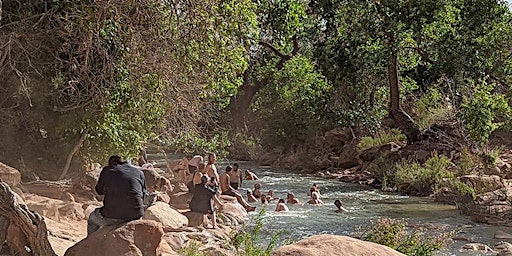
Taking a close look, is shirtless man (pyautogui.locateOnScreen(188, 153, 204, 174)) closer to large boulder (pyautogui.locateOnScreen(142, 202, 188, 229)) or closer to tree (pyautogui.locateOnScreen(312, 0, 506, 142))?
large boulder (pyautogui.locateOnScreen(142, 202, 188, 229))

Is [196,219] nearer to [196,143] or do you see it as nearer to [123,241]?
[196,143]

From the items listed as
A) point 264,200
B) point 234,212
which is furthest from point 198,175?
point 264,200

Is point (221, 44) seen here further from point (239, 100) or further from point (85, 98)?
point (239, 100)

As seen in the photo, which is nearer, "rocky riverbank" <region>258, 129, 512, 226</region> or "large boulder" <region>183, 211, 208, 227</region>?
"large boulder" <region>183, 211, 208, 227</region>

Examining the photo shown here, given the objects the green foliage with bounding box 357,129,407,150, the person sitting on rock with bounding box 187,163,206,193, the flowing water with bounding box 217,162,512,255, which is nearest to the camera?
the flowing water with bounding box 217,162,512,255

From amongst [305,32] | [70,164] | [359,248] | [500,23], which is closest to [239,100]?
[305,32]

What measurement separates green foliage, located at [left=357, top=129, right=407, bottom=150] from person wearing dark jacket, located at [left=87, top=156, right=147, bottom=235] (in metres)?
21.0

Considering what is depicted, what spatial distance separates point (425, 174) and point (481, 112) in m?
2.65

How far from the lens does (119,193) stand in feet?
25.8

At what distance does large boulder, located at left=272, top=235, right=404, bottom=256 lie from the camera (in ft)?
17.6

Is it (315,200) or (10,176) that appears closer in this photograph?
(10,176)

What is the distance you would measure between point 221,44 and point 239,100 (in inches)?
1221

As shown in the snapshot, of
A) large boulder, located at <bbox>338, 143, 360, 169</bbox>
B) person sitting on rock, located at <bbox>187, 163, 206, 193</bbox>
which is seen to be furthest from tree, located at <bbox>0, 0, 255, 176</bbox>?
large boulder, located at <bbox>338, 143, 360, 169</bbox>

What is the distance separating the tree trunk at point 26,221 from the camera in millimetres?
6715
